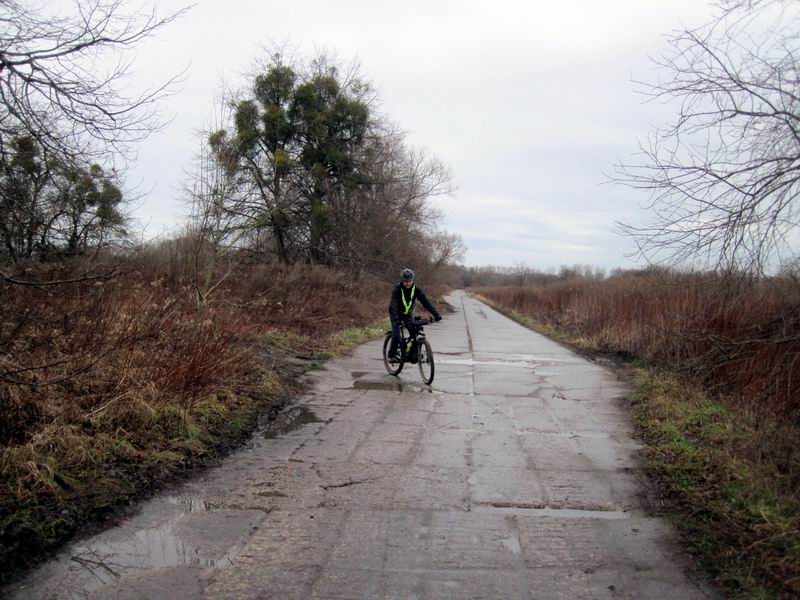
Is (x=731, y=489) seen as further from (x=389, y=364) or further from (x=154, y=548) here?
(x=389, y=364)

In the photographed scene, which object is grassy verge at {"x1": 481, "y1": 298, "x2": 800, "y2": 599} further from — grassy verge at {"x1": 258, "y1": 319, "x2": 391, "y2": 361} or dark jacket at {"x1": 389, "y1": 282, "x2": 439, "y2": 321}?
grassy verge at {"x1": 258, "y1": 319, "x2": 391, "y2": 361}

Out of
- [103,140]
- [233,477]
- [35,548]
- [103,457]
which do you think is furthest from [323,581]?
[103,140]

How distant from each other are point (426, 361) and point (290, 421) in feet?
12.0

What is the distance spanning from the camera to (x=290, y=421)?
758 centimetres

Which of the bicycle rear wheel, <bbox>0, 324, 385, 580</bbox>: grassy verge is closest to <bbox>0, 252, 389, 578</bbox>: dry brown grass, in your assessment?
<bbox>0, 324, 385, 580</bbox>: grassy verge

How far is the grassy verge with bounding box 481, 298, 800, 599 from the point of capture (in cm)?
366

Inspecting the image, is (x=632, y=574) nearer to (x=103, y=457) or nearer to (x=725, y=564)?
(x=725, y=564)

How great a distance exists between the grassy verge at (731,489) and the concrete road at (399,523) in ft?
0.79

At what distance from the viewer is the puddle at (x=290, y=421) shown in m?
7.06

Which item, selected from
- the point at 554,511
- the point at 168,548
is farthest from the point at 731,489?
the point at 168,548

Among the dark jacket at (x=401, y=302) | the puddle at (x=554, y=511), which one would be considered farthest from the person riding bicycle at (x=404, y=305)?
the puddle at (x=554, y=511)

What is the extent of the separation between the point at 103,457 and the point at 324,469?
184 cm

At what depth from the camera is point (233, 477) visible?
539cm

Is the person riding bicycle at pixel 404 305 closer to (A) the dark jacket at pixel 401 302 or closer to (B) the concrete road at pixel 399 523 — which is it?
(A) the dark jacket at pixel 401 302
